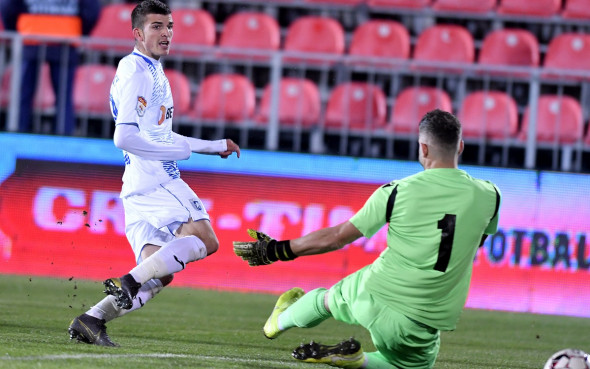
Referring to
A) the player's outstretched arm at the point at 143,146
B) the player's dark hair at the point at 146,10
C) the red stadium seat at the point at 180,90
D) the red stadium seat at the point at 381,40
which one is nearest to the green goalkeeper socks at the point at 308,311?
the player's outstretched arm at the point at 143,146

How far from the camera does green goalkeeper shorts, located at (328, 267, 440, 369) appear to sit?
16.7 feet

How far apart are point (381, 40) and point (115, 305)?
29.5 feet

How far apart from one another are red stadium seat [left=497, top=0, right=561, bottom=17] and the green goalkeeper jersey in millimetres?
10310

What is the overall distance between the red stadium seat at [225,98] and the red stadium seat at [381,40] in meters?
1.79

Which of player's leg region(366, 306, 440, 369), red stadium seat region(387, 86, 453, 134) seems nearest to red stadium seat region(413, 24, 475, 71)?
red stadium seat region(387, 86, 453, 134)

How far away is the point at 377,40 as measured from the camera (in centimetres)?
1459

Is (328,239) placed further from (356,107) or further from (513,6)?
(513,6)

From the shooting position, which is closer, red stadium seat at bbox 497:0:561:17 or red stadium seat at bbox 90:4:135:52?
red stadium seat at bbox 90:4:135:52

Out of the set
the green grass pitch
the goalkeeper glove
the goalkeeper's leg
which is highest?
the goalkeeper glove

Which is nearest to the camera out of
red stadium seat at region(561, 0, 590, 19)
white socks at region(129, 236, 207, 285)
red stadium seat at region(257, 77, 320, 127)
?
white socks at region(129, 236, 207, 285)

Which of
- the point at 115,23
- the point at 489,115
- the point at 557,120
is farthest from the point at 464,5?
the point at 115,23

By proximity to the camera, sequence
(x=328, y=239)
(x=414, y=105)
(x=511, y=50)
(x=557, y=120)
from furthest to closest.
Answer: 1. (x=511, y=50)
2. (x=414, y=105)
3. (x=557, y=120)
4. (x=328, y=239)

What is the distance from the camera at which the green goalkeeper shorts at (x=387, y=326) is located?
5082mm

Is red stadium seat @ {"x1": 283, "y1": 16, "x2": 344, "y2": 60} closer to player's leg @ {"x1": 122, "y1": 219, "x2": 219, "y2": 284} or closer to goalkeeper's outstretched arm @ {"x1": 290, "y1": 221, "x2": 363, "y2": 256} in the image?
player's leg @ {"x1": 122, "y1": 219, "x2": 219, "y2": 284}
